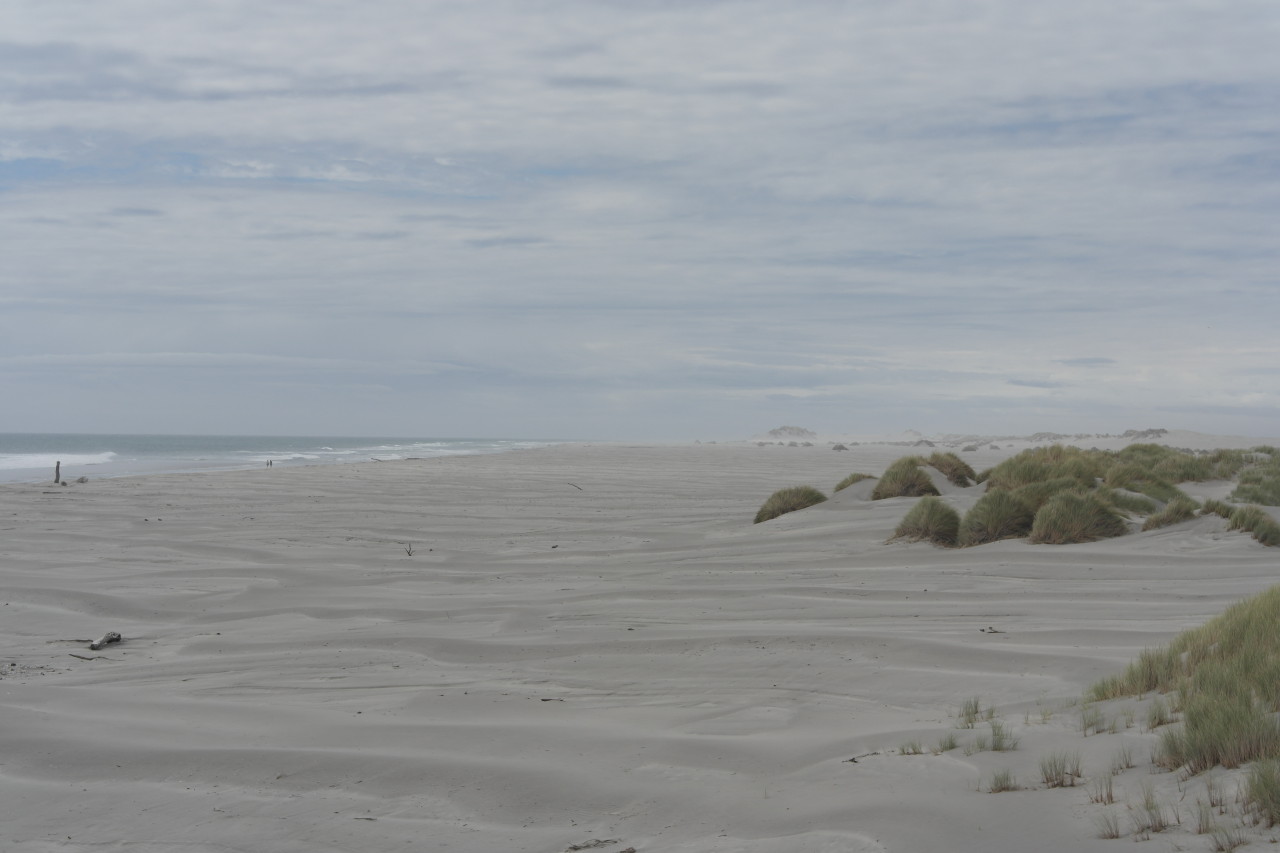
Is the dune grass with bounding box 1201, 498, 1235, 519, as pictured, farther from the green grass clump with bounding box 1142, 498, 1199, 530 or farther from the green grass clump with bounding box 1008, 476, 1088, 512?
the green grass clump with bounding box 1008, 476, 1088, 512

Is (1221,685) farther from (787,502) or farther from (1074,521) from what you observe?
(787,502)

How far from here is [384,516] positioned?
12.3 m

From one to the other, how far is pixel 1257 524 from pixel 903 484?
4043mm

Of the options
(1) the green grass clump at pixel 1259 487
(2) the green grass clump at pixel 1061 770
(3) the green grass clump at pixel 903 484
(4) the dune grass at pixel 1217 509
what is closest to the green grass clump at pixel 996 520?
(4) the dune grass at pixel 1217 509

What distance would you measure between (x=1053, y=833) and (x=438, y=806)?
1.80 metres

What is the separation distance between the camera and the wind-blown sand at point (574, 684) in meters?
2.85

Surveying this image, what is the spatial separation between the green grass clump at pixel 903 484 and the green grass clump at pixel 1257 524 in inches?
141

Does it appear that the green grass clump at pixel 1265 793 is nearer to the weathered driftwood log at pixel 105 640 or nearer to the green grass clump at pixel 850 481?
the weathered driftwood log at pixel 105 640

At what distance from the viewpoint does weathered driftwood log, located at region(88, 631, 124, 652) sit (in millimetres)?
5430

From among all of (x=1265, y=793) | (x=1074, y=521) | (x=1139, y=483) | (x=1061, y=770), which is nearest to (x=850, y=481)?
(x=1139, y=483)

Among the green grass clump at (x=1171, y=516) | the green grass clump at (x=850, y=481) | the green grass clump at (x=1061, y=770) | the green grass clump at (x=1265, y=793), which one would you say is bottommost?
the green grass clump at (x=1061, y=770)

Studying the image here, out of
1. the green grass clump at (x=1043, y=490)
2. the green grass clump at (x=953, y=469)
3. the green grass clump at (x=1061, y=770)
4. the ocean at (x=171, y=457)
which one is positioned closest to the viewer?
the green grass clump at (x=1061, y=770)

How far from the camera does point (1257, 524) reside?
24.9ft

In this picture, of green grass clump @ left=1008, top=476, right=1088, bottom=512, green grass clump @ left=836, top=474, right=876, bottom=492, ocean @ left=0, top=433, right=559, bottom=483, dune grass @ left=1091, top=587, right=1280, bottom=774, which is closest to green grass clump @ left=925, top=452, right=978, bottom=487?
green grass clump @ left=836, top=474, right=876, bottom=492
